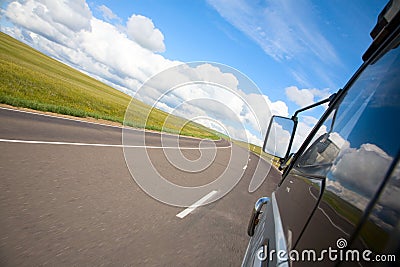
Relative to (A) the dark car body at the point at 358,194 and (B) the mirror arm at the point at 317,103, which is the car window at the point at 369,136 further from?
(B) the mirror arm at the point at 317,103

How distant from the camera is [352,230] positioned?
72cm

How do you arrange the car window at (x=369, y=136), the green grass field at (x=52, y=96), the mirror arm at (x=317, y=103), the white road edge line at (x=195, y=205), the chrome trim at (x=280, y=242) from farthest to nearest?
the green grass field at (x=52, y=96) → the white road edge line at (x=195, y=205) → the mirror arm at (x=317, y=103) → the chrome trim at (x=280, y=242) → the car window at (x=369, y=136)

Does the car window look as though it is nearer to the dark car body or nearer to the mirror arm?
the dark car body

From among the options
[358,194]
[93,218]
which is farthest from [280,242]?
[93,218]

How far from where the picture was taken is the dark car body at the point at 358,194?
0.64 m

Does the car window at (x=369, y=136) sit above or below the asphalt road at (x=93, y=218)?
above

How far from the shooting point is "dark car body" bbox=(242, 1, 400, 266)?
2.10 feet

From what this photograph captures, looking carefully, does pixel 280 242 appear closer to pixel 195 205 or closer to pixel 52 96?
pixel 195 205

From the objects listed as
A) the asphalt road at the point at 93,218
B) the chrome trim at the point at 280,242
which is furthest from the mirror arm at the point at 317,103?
the asphalt road at the point at 93,218

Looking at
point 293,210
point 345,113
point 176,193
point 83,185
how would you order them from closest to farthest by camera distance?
point 293,210 < point 345,113 < point 83,185 < point 176,193

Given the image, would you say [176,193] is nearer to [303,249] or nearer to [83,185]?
[83,185]

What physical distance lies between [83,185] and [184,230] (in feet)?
7.00

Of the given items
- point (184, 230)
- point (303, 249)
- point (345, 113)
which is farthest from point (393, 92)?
point (184, 230)

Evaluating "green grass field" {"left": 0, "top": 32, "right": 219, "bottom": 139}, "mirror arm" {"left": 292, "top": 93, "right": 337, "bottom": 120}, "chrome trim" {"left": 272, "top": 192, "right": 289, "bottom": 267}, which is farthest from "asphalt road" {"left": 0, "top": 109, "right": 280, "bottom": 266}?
"green grass field" {"left": 0, "top": 32, "right": 219, "bottom": 139}
